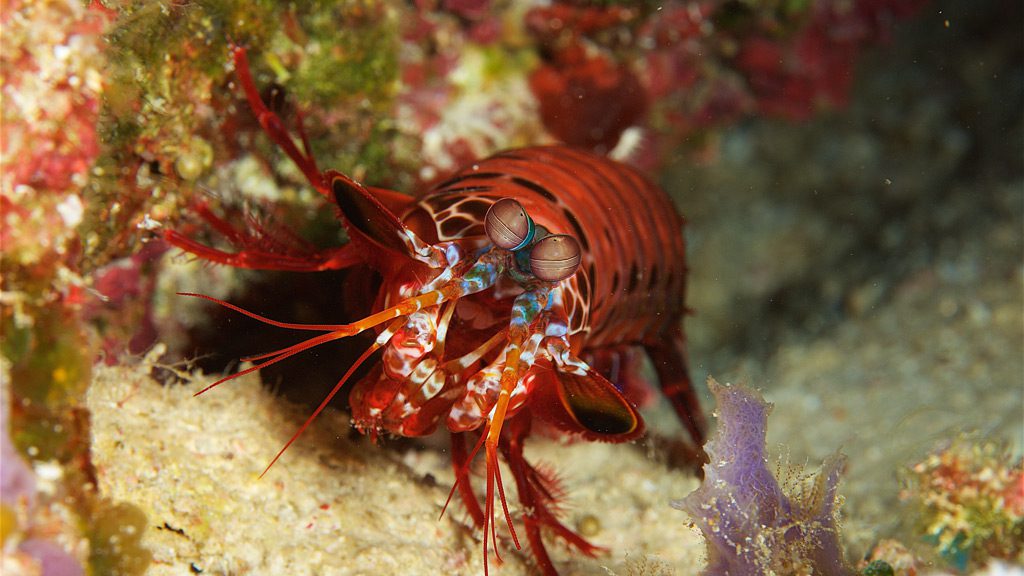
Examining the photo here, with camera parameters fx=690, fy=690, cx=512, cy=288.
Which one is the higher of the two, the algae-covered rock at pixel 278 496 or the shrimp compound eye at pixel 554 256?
the shrimp compound eye at pixel 554 256

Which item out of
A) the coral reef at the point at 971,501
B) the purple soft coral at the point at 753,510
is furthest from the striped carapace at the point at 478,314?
the coral reef at the point at 971,501

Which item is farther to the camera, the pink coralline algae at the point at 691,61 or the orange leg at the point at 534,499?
the pink coralline algae at the point at 691,61

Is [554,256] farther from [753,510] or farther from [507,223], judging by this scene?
[753,510]

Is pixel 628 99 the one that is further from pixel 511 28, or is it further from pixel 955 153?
pixel 955 153

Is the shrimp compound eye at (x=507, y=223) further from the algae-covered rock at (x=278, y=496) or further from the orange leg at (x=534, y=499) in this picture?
the algae-covered rock at (x=278, y=496)

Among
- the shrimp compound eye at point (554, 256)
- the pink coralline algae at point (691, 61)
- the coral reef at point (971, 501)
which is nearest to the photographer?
the shrimp compound eye at point (554, 256)

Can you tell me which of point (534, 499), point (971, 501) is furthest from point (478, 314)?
point (971, 501)

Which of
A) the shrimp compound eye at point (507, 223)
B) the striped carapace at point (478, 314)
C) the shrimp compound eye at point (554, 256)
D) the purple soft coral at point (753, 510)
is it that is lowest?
the purple soft coral at point (753, 510)

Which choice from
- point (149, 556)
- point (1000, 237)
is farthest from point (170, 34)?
point (1000, 237)
